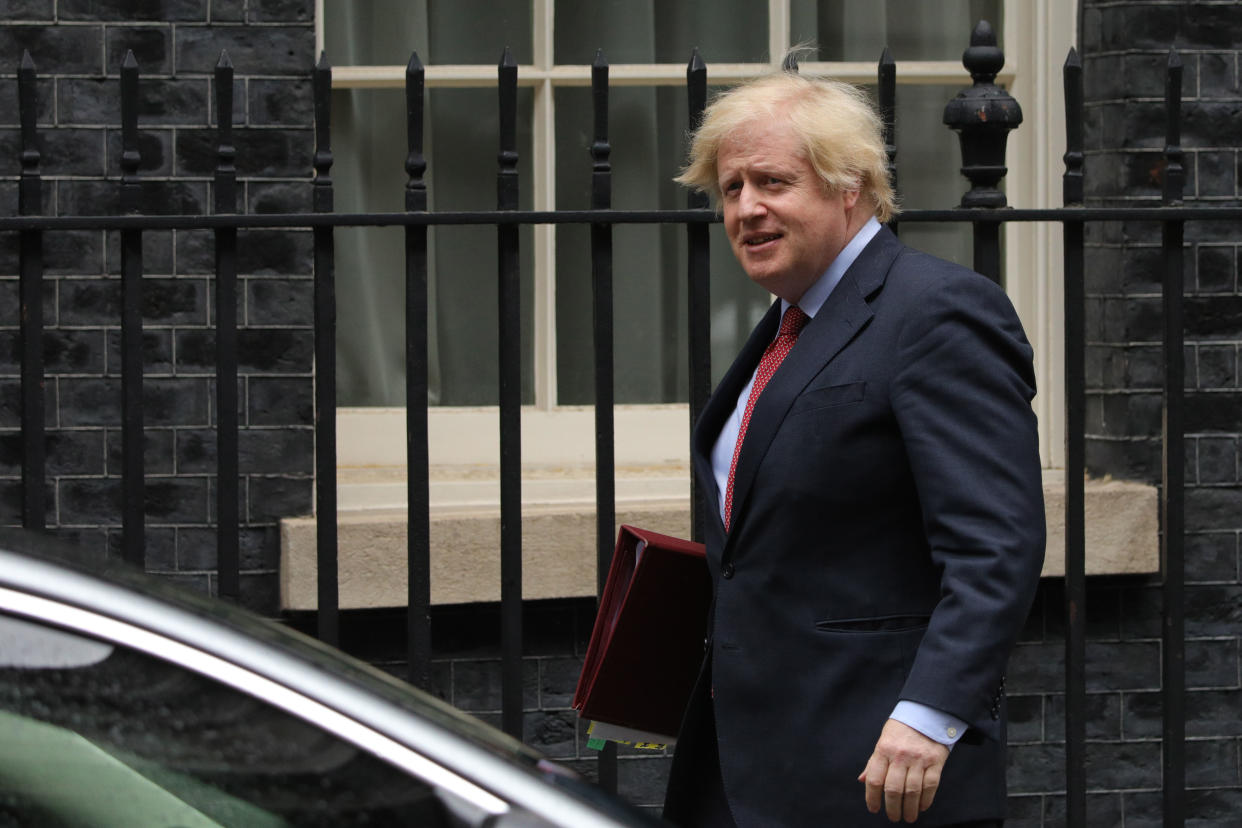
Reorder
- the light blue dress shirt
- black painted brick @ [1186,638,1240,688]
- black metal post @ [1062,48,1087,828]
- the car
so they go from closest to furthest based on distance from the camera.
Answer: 1. the car
2. the light blue dress shirt
3. black metal post @ [1062,48,1087,828]
4. black painted brick @ [1186,638,1240,688]

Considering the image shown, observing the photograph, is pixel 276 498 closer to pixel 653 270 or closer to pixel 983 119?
pixel 653 270

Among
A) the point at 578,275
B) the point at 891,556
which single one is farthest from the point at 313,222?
the point at 578,275

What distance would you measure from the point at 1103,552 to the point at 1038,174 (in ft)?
3.52

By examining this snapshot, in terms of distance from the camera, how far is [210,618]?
1.52 meters

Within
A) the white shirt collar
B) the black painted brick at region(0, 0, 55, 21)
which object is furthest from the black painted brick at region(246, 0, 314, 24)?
the white shirt collar

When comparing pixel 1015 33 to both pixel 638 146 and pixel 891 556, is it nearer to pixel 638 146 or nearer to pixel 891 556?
pixel 638 146

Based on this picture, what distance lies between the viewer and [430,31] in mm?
4652

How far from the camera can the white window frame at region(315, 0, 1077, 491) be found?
457 centimetres

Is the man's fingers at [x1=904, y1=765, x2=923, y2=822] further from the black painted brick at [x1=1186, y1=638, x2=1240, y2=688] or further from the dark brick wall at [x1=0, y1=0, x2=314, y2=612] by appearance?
the black painted brick at [x1=1186, y1=638, x2=1240, y2=688]

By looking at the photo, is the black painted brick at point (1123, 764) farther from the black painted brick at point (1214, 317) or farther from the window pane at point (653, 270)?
the window pane at point (653, 270)

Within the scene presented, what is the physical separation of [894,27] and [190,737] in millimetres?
3792

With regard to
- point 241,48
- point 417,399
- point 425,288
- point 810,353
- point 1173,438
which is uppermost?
point 241,48

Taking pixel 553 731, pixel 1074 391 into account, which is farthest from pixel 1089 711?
pixel 1074 391

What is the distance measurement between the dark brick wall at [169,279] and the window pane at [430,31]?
32cm
